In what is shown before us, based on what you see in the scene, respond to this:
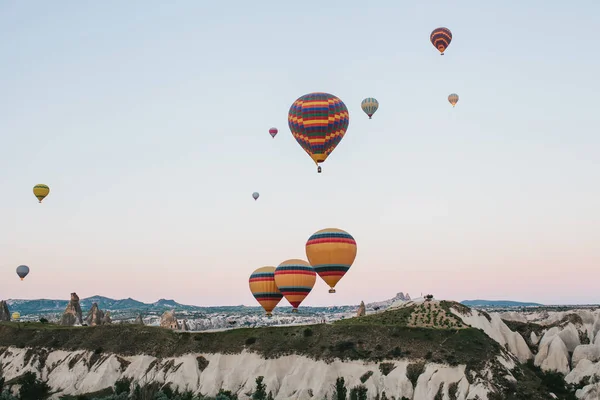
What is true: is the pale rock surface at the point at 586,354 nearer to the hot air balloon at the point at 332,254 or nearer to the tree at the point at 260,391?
the hot air balloon at the point at 332,254

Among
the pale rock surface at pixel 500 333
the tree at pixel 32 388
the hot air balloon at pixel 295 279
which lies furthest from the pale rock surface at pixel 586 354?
the tree at pixel 32 388

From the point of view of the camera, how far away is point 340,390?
8669 cm

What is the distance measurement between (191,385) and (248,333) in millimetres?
13515

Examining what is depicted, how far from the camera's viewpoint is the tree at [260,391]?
3499 inches

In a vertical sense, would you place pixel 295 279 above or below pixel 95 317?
above

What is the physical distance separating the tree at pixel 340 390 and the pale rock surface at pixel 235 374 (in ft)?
3.53

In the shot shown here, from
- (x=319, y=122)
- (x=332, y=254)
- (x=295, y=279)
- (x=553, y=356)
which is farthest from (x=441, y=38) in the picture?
(x=553, y=356)

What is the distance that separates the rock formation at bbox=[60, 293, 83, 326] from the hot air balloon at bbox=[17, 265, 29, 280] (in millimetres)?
13478

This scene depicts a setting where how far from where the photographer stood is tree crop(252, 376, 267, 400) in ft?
292

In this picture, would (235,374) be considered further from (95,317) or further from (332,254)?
(95,317)

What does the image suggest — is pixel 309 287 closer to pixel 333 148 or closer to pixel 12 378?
pixel 333 148

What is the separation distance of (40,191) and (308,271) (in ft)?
186

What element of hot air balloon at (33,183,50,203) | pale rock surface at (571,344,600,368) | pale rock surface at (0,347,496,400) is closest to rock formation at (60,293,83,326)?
pale rock surface at (0,347,496,400)

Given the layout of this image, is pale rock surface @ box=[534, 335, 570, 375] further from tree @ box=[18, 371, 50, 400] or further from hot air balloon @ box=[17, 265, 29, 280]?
hot air balloon @ box=[17, 265, 29, 280]
